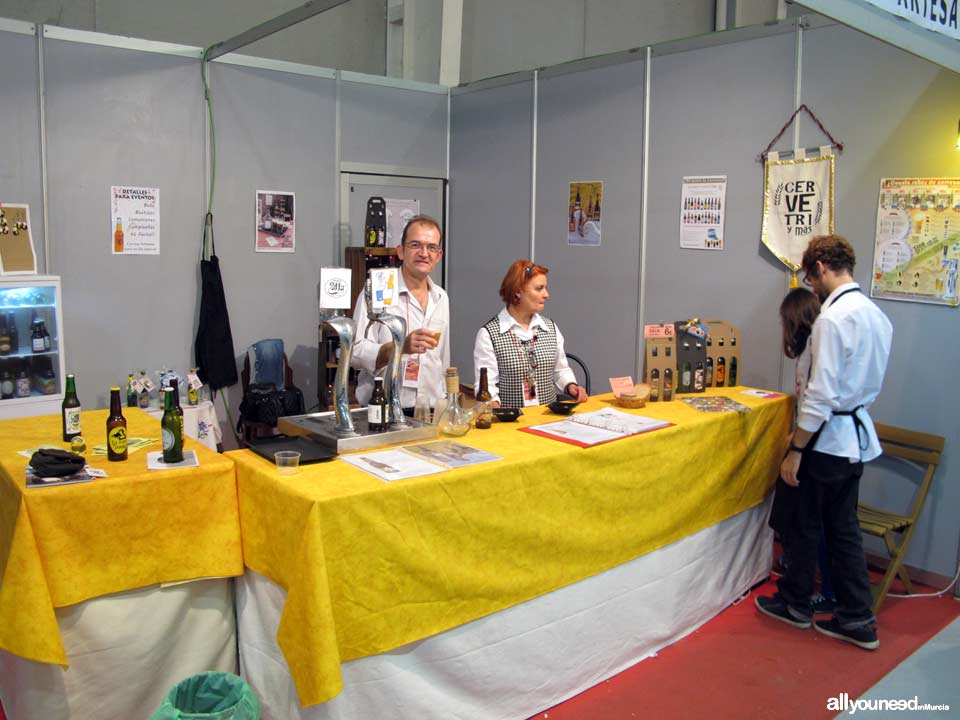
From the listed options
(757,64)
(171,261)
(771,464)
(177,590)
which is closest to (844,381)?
(771,464)

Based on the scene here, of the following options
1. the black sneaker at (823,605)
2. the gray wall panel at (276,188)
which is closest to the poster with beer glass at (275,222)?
the gray wall panel at (276,188)

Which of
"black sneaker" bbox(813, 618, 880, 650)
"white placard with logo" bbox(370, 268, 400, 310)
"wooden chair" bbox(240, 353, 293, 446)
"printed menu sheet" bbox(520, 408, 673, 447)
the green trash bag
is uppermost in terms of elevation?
"white placard with logo" bbox(370, 268, 400, 310)

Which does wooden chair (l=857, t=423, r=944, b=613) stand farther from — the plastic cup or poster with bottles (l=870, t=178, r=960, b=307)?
the plastic cup

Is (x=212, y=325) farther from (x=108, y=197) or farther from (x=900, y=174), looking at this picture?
(x=900, y=174)

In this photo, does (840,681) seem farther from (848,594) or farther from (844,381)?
(844,381)

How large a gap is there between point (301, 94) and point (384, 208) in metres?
1.01

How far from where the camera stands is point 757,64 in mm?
4516

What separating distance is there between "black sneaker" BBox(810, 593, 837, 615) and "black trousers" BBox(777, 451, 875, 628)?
0.18 metres

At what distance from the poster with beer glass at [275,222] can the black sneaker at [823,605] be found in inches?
160

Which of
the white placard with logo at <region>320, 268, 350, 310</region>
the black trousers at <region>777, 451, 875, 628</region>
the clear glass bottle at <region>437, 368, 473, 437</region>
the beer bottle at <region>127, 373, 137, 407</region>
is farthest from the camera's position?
the beer bottle at <region>127, 373, 137, 407</region>

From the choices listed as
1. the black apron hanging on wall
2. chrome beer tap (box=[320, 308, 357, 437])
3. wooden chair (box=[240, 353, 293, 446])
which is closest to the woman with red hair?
chrome beer tap (box=[320, 308, 357, 437])

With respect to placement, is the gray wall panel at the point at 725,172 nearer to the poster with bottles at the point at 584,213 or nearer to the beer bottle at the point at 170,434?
the poster with bottles at the point at 584,213

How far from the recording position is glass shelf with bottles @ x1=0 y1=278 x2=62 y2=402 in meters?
4.59

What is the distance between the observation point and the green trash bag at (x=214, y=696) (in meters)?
2.33
